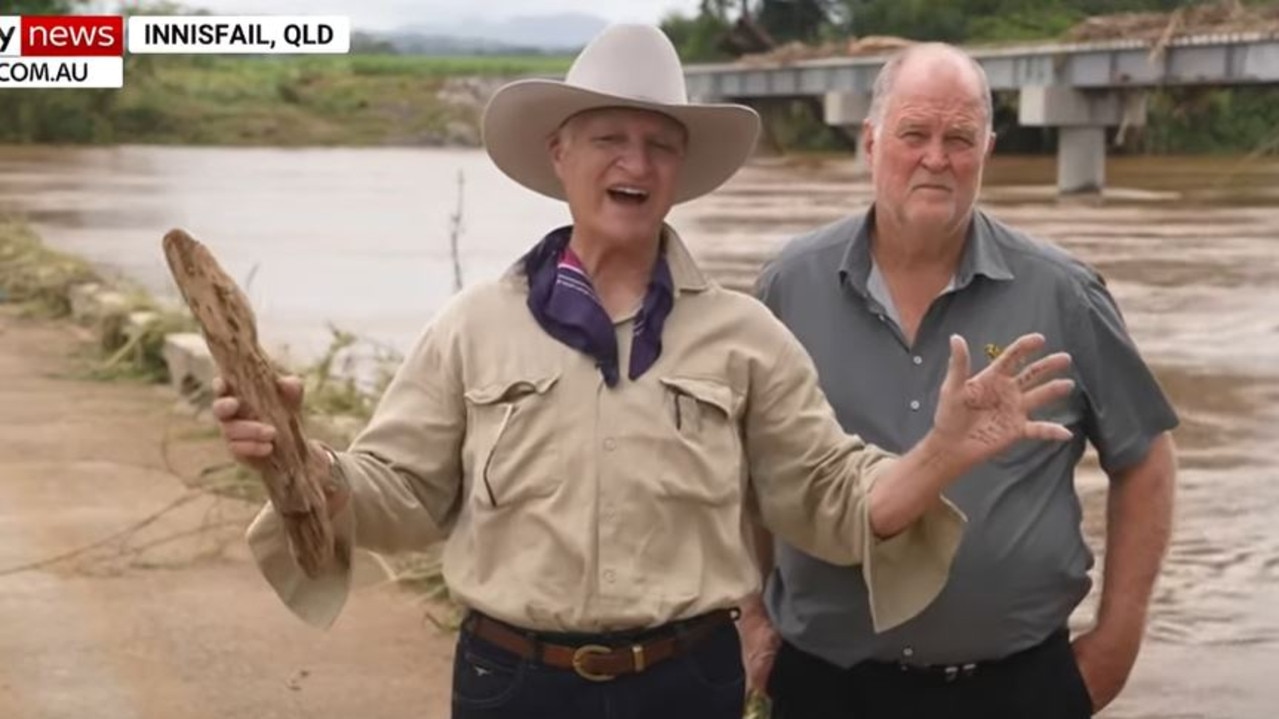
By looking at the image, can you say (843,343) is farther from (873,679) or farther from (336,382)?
(336,382)

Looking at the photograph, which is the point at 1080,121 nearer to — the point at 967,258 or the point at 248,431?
the point at 967,258

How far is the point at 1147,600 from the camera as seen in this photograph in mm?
3332

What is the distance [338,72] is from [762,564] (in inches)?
2592

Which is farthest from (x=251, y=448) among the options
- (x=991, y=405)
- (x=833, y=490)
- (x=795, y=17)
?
(x=795, y=17)

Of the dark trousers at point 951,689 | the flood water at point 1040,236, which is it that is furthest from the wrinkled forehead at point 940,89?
the flood water at point 1040,236

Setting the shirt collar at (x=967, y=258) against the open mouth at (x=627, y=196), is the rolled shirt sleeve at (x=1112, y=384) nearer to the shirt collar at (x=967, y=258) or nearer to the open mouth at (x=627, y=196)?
the shirt collar at (x=967, y=258)

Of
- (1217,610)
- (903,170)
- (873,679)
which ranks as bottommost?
(1217,610)

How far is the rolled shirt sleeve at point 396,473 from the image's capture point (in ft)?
9.29

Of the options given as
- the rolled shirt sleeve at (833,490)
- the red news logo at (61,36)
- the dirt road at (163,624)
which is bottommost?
the dirt road at (163,624)

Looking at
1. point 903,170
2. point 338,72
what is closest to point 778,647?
point 903,170

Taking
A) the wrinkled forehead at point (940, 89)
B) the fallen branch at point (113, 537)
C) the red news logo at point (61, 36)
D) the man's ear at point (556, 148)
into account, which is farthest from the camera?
the red news logo at point (61, 36)

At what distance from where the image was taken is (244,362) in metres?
2.60

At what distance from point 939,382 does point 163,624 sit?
10.9 ft

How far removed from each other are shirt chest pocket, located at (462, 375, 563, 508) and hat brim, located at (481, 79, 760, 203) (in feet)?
1.16
